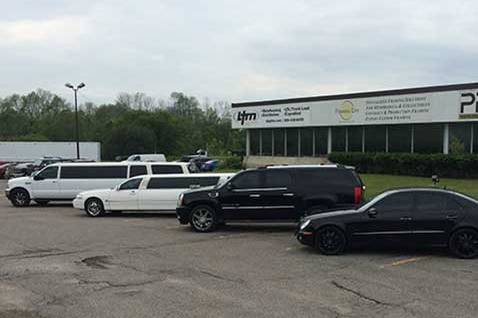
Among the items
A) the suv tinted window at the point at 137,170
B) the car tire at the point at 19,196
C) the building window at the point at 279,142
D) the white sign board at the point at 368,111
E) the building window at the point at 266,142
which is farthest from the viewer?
the building window at the point at 266,142

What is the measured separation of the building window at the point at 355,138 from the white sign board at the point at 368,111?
0.60 m

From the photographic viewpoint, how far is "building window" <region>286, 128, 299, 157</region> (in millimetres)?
46250

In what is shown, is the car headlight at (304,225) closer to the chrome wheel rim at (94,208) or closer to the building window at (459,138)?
the chrome wheel rim at (94,208)

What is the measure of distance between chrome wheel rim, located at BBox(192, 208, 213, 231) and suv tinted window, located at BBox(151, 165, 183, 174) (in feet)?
23.9

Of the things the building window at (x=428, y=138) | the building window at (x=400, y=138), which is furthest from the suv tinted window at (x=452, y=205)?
the building window at (x=400, y=138)

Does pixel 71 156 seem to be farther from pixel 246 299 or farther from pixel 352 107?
pixel 246 299

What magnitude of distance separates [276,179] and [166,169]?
8455 millimetres

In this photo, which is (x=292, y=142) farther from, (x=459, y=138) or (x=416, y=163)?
(x=459, y=138)

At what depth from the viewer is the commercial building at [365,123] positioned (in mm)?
35969

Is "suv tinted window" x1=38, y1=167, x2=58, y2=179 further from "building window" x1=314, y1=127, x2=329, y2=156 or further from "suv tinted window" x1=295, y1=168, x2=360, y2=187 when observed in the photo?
"building window" x1=314, y1=127, x2=329, y2=156

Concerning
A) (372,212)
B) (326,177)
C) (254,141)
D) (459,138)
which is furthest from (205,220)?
(254,141)

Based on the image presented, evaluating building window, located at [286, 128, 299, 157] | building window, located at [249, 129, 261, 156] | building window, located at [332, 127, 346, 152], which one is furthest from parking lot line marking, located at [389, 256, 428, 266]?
building window, located at [249, 129, 261, 156]

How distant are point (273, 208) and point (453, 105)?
24.4 m

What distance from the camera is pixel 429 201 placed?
11727mm
